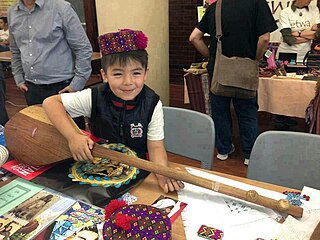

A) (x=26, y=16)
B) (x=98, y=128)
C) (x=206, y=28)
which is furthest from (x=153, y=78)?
(x=98, y=128)

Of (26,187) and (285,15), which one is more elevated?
(285,15)

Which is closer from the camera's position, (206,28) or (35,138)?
(35,138)

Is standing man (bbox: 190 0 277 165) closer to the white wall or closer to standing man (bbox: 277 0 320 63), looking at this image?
the white wall

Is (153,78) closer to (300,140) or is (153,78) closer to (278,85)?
(278,85)

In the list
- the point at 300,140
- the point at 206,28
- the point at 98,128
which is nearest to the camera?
the point at 300,140

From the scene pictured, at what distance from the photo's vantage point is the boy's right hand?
3.27 feet

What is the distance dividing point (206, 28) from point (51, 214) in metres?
1.94

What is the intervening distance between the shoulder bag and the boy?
1147 millimetres

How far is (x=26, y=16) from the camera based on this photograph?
191cm

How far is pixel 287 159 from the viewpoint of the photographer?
117cm

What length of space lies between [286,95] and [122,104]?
1.77m

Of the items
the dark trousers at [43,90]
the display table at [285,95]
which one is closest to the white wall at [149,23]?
the display table at [285,95]

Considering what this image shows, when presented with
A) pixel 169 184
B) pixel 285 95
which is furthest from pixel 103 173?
pixel 285 95

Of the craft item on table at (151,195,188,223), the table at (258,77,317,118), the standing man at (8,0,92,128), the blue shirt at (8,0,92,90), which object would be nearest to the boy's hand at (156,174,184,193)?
the craft item on table at (151,195,188,223)
